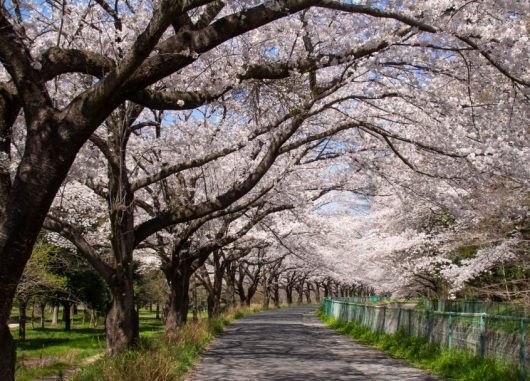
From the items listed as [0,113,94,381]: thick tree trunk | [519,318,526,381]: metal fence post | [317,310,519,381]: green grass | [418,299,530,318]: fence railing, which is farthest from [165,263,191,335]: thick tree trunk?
[0,113,94,381]: thick tree trunk

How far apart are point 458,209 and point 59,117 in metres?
9.50

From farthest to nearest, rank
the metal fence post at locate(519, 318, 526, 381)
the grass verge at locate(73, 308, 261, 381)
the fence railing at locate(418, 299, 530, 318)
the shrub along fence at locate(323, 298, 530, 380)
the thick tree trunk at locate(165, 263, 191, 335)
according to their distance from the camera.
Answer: the thick tree trunk at locate(165, 263, 191, 335) < the fence railing at locate(418, 299, 530, 318) < the shrub along fence at locate(323, 298, 530, 380) < the metal fence post at locate(519, 318, 526, 381) < the grass verge at locate(73, 308, 261, 381)

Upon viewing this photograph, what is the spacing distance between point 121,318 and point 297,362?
163 inches

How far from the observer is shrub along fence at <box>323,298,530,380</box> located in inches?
356

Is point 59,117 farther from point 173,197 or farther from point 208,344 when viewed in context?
point 208,344

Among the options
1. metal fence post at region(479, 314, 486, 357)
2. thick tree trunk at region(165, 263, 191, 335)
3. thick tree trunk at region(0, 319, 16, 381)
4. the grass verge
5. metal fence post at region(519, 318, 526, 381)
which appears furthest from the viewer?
thick tree trunk at region(165, 263, 191, 335)

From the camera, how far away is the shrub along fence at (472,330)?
905cm

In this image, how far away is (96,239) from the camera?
22.6 metres

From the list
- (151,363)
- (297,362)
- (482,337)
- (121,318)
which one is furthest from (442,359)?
(121,318)

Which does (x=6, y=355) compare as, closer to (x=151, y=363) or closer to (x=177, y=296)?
(x=151, y=363)

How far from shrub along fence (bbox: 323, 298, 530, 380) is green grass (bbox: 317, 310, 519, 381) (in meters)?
0.17

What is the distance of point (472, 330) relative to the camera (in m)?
10.9

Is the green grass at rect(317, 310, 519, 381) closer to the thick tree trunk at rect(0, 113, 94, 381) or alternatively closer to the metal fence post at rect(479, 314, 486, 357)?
the metal fence post at rect(479, 314, 486, 357)

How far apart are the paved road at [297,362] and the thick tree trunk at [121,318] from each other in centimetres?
153
